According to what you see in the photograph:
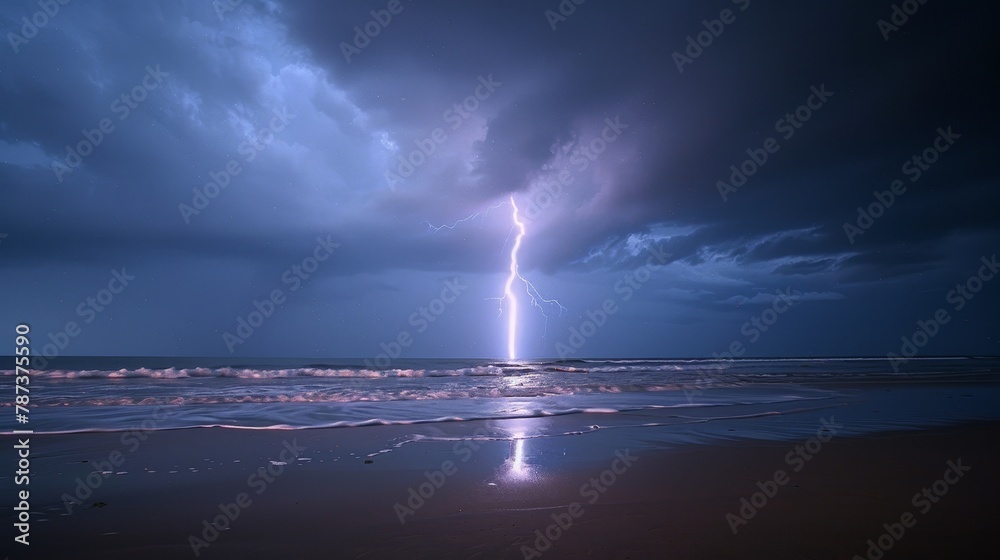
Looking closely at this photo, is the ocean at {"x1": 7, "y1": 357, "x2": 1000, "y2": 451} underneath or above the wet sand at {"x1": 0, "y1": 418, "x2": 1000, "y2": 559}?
above

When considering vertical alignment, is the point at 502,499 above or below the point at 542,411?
below

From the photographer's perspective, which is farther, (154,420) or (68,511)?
(154,420)

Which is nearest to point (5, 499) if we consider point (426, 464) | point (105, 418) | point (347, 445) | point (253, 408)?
point (347, 445)

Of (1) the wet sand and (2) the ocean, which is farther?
(2) the ocean

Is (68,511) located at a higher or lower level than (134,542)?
higher

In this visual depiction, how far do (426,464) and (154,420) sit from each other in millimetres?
7015

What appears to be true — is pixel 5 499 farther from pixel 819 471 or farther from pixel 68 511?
pixel 819 471

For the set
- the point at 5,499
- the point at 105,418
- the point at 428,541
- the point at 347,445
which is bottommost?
the point at 428,541

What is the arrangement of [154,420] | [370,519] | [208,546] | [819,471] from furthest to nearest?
[154,420] < [819,471] < [370,519] < [208,546]

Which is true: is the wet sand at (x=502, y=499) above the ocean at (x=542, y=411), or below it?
below

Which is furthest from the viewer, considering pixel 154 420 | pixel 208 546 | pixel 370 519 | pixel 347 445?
pixel 154 420

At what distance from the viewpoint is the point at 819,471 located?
229 inches

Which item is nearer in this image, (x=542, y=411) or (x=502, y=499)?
(x=502, y=499)

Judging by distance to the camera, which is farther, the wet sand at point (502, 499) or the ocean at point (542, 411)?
the ocean at point (542, 411)
